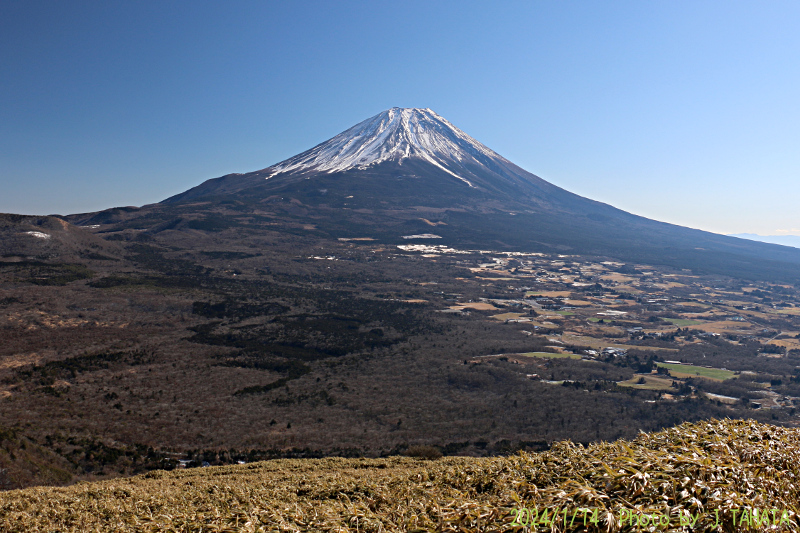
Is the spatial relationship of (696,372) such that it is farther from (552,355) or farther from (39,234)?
(39,234)

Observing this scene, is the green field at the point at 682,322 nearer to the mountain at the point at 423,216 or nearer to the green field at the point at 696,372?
the green field at the point at 696,372

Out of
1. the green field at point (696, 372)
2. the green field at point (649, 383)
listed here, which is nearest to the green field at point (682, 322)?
the green field at point (696, 372)

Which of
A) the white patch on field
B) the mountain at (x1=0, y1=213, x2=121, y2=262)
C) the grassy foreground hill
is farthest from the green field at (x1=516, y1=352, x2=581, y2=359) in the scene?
the white patch on field

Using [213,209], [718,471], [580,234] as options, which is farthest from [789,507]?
[580,234]

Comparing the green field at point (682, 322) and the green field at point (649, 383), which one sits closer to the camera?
the green field at point (649, 383)

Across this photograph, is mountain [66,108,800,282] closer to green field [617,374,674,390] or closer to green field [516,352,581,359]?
green field [516,352,581,359]

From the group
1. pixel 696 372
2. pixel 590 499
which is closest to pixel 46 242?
pixel 590 499
